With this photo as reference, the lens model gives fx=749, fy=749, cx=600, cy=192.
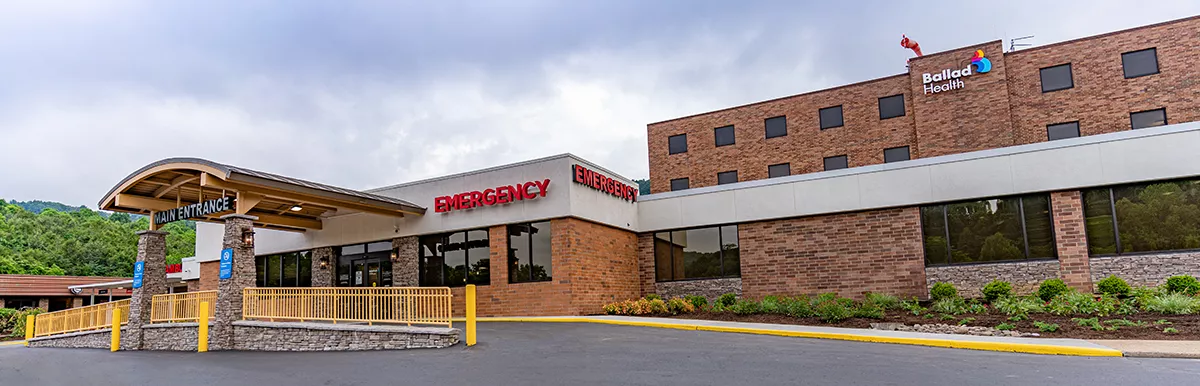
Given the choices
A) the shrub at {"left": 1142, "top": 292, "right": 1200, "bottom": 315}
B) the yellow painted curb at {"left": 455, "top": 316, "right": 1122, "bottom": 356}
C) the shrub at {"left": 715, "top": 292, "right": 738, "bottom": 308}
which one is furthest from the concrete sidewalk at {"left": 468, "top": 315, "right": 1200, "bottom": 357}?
the shrub at {"left": 715, "top": 292, "right": 738, "bottom": 308}

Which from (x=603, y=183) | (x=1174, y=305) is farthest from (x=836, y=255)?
(x=1174, y=305)

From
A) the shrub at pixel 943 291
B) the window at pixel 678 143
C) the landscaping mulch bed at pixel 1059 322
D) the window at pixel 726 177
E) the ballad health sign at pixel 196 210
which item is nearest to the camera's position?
the landscaping mulch bed at pixel 1059 322

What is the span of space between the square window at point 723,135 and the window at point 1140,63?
13.6m

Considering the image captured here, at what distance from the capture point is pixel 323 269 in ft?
77.9

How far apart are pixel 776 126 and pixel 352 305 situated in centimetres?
2044

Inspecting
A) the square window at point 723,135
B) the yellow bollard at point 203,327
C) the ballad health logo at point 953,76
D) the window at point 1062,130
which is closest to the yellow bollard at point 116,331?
the yellow bollard at point 203,327

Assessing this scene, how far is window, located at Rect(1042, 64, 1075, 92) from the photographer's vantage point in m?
25.3

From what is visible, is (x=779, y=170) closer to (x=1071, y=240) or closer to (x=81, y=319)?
(x=1071, y=240)

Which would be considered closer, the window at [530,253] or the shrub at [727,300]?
the shrub at [727,300]

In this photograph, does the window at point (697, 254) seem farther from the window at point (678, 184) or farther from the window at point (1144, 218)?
the window at point (678, 184)

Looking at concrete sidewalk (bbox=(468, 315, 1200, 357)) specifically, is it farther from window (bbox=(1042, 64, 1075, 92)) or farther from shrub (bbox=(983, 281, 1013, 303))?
window (bbox=(1042, 64, 1075, 92))

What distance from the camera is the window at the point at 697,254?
2103 cm

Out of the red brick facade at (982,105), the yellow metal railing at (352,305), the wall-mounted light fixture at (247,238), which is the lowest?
the yellow metal railing at (352,305)

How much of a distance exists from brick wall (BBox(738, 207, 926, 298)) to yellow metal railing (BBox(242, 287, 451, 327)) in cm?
966
